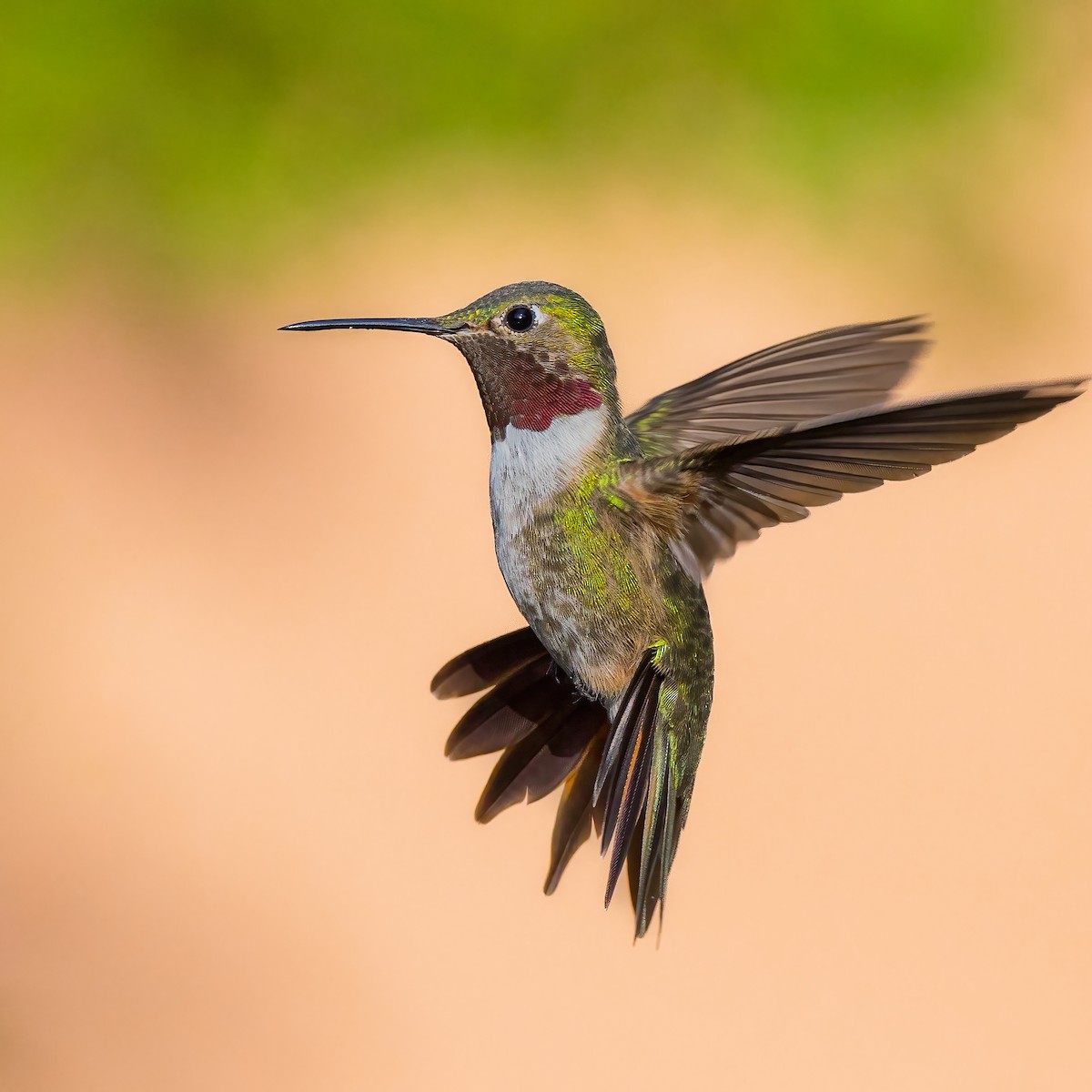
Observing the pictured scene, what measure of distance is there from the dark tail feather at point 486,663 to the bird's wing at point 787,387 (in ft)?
0.56

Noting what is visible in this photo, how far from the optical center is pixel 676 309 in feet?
10.8

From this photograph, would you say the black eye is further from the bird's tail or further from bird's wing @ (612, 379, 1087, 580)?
the bird's tail

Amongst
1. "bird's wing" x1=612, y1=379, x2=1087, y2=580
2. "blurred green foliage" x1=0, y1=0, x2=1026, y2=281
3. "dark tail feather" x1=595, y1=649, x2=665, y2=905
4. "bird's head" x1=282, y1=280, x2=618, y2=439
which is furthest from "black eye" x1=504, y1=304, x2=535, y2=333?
"blurred green foliage" x1=0, y1=0, x2=1026, y2=281

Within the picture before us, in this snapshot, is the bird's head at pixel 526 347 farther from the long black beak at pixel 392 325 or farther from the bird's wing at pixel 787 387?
the bird's wing at pixel 787 387

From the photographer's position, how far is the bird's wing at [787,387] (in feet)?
3.14

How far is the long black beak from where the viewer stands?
30.5 inches

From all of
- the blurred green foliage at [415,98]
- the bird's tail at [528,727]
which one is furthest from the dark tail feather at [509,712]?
the blurred green foliage at [415,98]

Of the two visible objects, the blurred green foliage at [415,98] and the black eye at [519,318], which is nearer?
the black eye at [519,318]

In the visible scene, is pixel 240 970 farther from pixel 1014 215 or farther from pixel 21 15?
pixel 1014 215

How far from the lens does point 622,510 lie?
839 mm

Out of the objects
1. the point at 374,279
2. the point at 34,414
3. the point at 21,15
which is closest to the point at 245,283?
the point at 374,279

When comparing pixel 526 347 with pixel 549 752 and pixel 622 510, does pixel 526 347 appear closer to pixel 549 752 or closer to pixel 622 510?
pixel 622 510

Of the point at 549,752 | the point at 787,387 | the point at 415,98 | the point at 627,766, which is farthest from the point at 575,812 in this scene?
the point at 415,98

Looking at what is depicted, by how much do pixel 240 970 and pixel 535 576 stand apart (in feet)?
5.78
